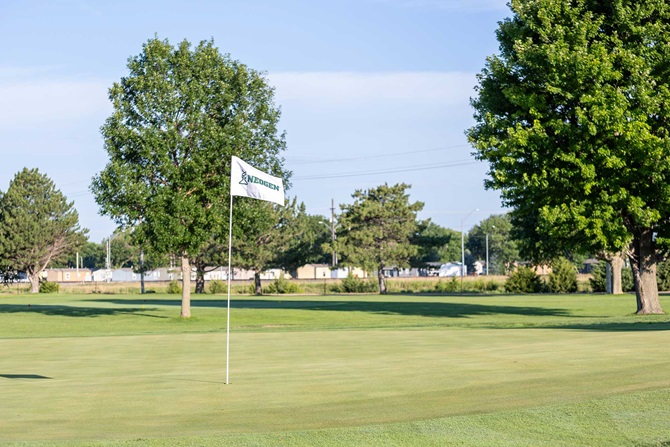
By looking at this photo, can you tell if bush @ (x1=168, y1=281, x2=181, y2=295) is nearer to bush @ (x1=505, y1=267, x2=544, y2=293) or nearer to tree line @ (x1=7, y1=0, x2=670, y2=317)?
bush @ (x1=505, y1=267, x2=544, y2=293)

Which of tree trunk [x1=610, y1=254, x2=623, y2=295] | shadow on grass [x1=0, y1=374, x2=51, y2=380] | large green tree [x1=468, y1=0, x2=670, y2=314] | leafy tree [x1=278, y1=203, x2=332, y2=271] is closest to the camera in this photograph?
shadow on grass [x1=0, y1=374, x2=51, y2=380]

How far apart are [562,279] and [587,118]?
59.5 meters

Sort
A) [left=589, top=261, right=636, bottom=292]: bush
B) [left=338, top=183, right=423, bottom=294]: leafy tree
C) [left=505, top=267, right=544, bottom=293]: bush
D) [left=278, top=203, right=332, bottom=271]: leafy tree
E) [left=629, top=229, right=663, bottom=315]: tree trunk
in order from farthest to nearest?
[left=278, top=203, right=332, bottom=271]: leafy tree → [left=338, top=183, right=423, bottom=294]: leafy tree → [left=505, top=267, right=544, bottom=293]: bush → [left=589, top=261, right=636, bottom=292]: bush → [left=629, top=229, right=663, bottom=315]: tree trunk

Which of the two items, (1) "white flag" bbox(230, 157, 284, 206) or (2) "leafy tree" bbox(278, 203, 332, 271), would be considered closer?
(1) "white flag" bbox(230, 157, 284, 206)

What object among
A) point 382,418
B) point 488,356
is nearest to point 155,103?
point 488,356

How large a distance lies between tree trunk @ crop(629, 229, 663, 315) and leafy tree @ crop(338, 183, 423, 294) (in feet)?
197

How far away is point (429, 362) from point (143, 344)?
42.2 feet

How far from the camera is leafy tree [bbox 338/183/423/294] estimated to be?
346 feet

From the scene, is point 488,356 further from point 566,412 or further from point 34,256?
point 34,256

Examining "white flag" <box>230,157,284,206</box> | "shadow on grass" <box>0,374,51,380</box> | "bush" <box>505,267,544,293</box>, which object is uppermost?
"white flag" <box>230,157,284,206</box>

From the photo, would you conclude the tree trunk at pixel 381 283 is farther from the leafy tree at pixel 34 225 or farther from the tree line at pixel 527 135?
the tree line at pixel 527 135

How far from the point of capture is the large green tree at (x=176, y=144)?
46.9m

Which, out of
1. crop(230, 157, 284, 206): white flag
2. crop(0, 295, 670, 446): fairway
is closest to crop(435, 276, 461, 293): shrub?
crop(0, 295, 670, 446): fairway

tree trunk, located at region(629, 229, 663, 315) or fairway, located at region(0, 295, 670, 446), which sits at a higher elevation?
tree trunk, located at region(629, 229, 663, 315)
